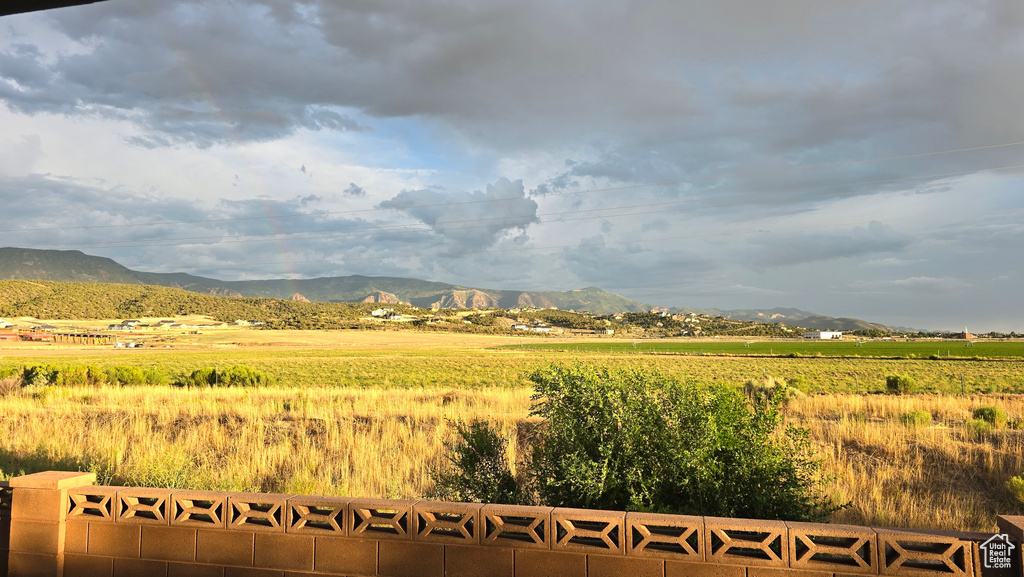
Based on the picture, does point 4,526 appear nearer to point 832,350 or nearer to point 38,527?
point 38,527

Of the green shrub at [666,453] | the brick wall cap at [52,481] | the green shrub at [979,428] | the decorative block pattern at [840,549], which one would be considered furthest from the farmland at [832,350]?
the brick wall cap at [52,481]

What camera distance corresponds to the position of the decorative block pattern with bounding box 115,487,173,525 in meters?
4.98

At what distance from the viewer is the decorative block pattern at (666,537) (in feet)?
13.4

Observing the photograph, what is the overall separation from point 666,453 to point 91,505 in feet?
17.5

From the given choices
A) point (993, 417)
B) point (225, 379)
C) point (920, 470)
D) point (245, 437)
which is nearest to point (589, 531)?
point (920, 470)

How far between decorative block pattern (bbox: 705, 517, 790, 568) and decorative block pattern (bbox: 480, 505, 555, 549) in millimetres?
1156

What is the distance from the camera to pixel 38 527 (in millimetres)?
5129

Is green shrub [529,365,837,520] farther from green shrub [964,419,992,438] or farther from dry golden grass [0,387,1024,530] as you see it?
green shrub [964,419,992,438]

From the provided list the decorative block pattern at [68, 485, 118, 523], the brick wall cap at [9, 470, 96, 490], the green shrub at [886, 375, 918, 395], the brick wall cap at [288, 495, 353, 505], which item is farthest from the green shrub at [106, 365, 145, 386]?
the green shrub at [886, 375, 918, 395]

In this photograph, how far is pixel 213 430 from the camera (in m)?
14.8

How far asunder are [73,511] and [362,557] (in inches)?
109

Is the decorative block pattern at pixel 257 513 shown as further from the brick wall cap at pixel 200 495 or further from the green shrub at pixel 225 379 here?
the green shrub at pixel 225 379

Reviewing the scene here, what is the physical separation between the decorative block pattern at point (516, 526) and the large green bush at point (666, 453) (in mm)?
1308

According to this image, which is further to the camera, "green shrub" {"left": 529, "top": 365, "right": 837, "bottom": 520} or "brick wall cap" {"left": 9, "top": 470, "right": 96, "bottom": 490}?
"green shrub" {"left": 529, "top": 365, "right": 837, "bottom": 520}
